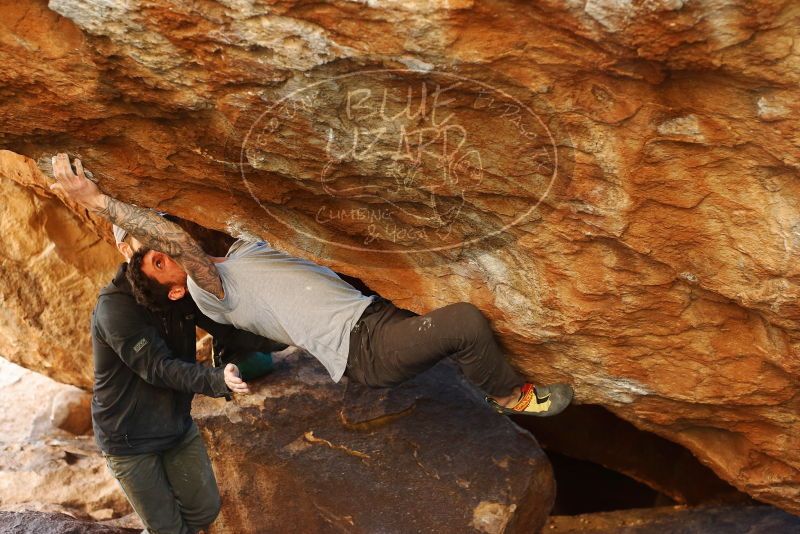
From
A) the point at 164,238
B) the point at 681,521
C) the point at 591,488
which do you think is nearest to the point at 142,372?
the point at 164,238

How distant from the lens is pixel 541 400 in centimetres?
369

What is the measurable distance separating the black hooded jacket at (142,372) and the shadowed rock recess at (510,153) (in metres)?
0.51

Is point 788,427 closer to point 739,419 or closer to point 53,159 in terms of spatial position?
point 739,419

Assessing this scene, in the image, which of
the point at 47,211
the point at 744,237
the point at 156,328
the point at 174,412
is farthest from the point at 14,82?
the point at 744,237

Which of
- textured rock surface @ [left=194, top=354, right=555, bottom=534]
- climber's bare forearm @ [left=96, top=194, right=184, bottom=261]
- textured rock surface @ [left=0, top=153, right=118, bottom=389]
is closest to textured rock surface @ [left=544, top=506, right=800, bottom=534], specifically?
textured rock surface @ [left=194, top=354, right=555, bottom=534]

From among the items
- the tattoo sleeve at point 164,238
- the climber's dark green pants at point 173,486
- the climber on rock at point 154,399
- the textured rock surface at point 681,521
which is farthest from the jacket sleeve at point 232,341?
the textured rock surface at point 681,521

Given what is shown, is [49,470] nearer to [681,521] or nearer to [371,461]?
[371,461]

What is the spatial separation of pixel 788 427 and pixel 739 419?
193 mm

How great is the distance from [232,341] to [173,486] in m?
0.78

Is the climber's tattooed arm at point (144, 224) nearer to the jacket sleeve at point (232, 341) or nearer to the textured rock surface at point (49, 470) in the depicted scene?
the jacket sleeve at point (232, 341)

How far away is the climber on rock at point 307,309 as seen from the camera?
136 inches

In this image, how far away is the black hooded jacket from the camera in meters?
3.61

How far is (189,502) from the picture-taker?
4172mm

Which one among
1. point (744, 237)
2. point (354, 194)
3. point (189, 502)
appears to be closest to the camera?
point (744, 237)
